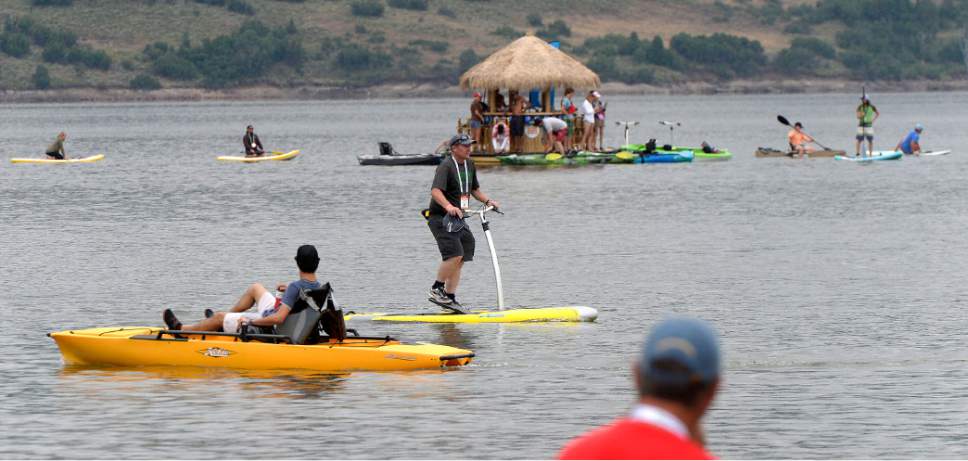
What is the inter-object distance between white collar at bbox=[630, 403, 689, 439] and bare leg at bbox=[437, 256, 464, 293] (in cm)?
1422

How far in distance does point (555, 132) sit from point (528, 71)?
2269 millimetres

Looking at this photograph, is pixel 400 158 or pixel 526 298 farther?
pixel 400 158

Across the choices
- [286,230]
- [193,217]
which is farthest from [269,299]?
[193,217]

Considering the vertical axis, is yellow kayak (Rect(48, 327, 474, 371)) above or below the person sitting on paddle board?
above

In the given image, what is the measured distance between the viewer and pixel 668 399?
597 centimetres

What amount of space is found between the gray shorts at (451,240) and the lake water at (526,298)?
2.98ft

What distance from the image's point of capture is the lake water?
48.0ft

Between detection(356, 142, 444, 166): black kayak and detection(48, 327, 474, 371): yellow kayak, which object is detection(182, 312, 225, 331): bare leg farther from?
detection(356, 142, 444, 166): black kayak

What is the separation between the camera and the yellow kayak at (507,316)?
2066cm

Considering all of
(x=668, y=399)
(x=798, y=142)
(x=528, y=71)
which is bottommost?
(x=798, y=142)

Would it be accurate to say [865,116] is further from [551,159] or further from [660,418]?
[660,418]

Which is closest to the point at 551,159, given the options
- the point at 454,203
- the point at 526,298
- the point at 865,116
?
the point at 865,116

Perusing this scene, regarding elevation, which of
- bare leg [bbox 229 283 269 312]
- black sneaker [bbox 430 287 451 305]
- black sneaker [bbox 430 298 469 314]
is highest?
bare leg [bbox 229 283 269 312]

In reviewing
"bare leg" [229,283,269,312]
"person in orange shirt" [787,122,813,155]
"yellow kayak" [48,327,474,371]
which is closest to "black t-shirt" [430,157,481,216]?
"yellow kayak" [48,327,474,371]
